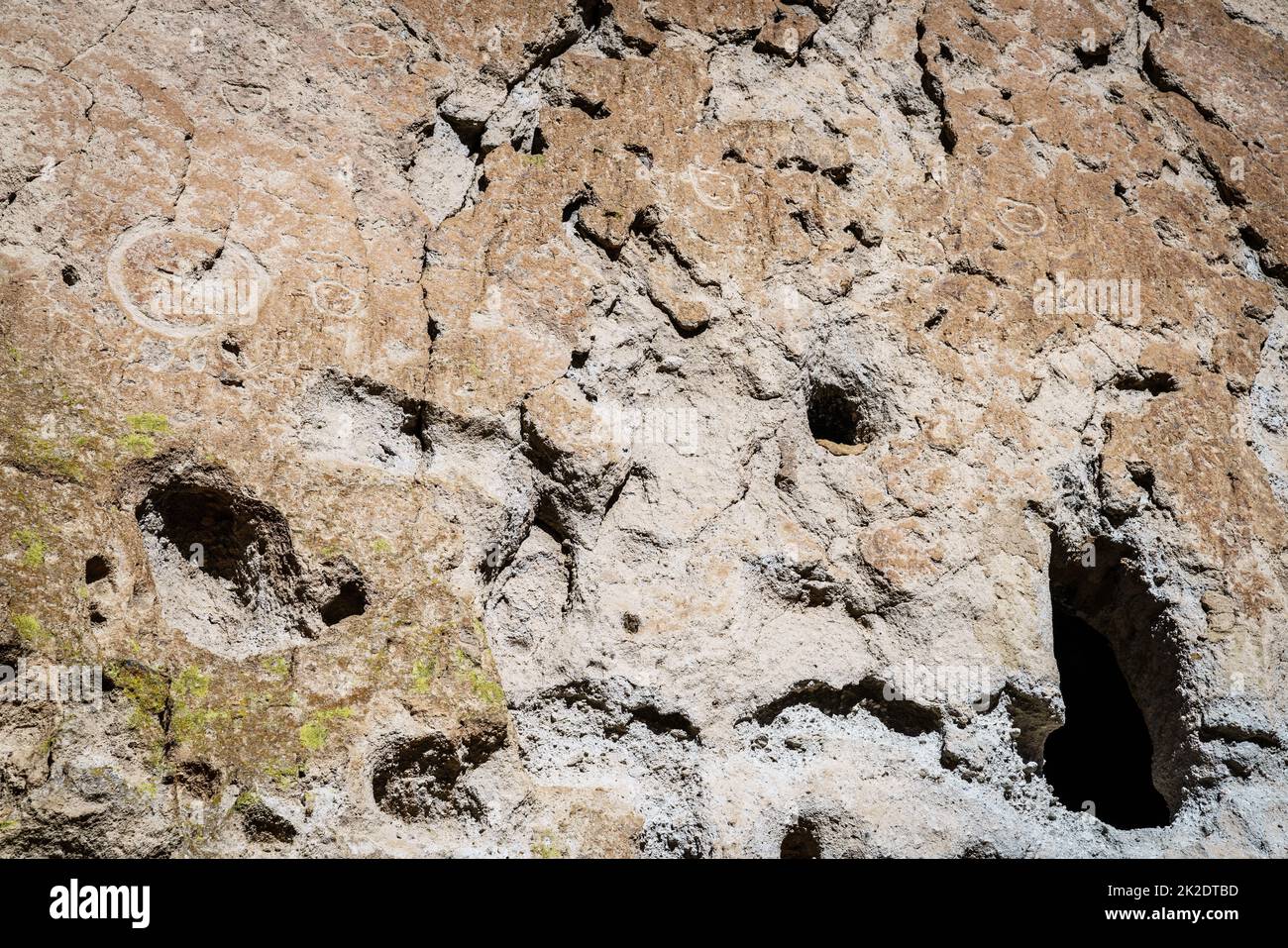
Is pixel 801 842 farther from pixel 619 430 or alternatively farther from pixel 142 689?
pixel 142 689

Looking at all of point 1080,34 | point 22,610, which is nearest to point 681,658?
point 22,610

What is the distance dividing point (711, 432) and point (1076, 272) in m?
0.83

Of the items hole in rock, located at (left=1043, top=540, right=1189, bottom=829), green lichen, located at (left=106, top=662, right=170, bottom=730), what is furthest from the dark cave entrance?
green lichen, located at (left=106, top=662, right=170, bottom=730)

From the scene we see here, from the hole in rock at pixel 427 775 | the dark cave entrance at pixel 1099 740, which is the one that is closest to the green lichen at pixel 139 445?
the hole in rock at pixel 427 775

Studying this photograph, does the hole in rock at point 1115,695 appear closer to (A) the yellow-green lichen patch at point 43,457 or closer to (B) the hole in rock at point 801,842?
(B) the hole in rock at point 801,842

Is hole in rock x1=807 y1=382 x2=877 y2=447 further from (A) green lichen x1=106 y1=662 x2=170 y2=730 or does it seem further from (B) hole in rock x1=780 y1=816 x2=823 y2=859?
(A) green lichen x1=106 y1=662 x2=170 y2=730

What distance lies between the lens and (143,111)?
1.66 metres

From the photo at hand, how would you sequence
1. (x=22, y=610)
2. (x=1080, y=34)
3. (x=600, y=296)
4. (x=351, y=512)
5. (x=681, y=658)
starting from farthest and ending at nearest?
(x=1080, y=34), (x=600, y=296), (x=681, y=658), (x=351, y=512), (x=22, y=610)

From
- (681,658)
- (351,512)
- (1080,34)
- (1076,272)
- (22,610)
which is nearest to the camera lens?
(22,610)

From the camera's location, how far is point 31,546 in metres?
1.38

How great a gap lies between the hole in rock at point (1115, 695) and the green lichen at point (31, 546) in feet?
5.26

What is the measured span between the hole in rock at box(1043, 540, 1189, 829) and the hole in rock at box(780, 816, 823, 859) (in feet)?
2.10

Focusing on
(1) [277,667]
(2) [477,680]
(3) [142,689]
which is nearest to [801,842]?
(2) [477,680]
